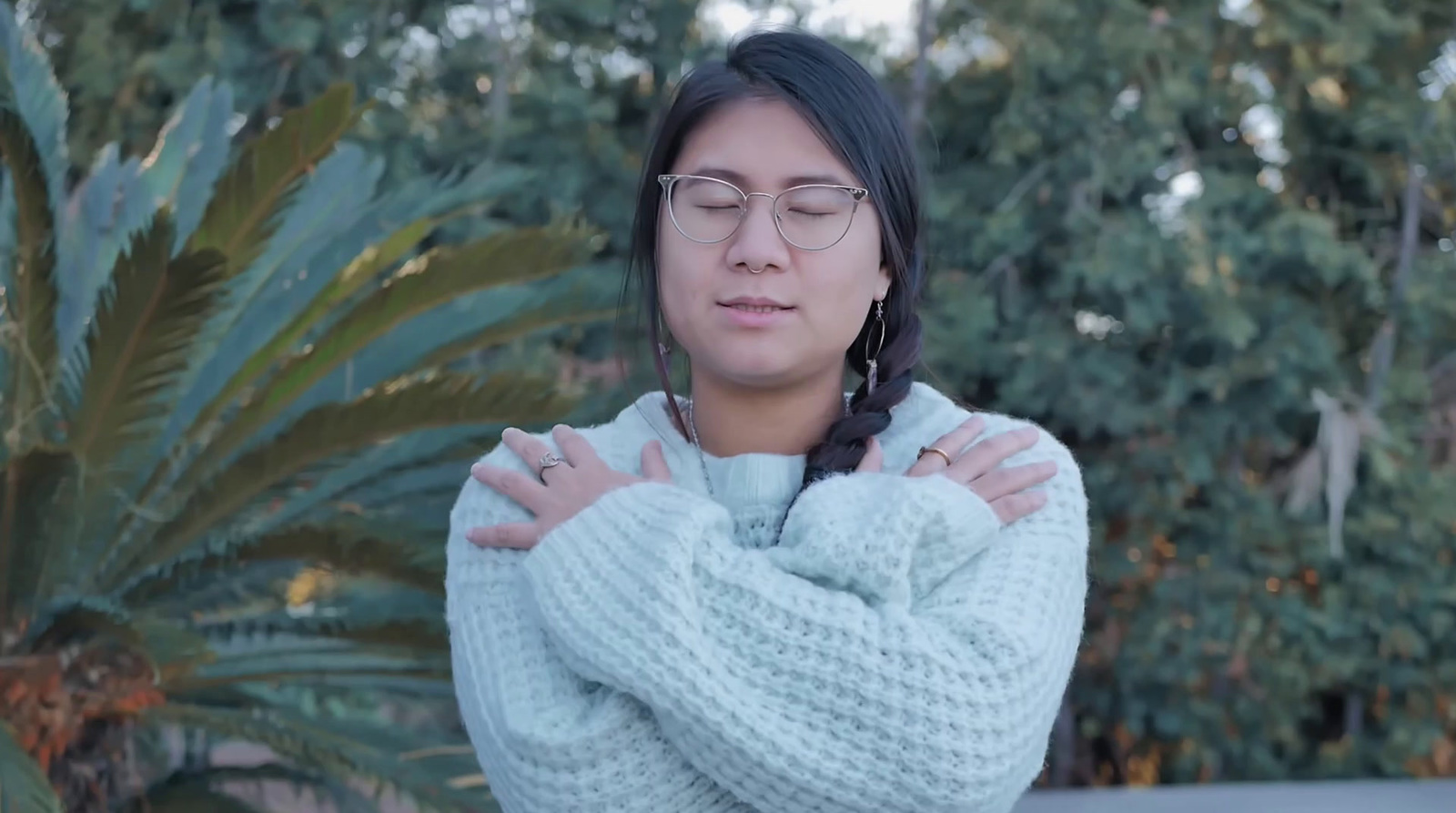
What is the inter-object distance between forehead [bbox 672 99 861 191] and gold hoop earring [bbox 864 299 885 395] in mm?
223

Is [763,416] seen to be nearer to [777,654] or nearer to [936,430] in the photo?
[936,430]

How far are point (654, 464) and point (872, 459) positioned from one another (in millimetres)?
242

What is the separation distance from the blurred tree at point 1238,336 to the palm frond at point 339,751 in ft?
8.30

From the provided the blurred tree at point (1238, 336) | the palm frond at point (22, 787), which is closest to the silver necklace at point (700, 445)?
the palm frond at point (22, 787)

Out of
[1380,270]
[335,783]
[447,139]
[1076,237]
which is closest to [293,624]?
[335,783]

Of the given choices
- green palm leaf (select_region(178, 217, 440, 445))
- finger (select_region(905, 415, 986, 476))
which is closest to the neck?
finger (select_region(905, 415, 986, 476))

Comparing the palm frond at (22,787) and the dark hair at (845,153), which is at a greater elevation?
the dark hair at (845,153)

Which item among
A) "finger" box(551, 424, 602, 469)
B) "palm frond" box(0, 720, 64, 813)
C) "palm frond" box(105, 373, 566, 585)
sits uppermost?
"finger" box(551, 424, 602, 469)

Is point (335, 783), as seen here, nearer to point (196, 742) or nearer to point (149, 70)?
point (196, 742)

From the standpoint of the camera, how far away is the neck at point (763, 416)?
5.14ft

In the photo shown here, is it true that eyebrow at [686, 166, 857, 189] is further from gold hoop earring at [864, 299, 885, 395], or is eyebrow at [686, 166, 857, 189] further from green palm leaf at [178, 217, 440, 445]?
green palm leaf at [178, 217, 440, 445]

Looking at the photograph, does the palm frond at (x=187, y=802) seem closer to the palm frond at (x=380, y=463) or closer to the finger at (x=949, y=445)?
the palm frond at (x=380, y=463)

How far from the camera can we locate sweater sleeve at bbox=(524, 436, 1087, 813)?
4.25 ft

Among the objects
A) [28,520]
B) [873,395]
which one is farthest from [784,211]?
[28,520]
